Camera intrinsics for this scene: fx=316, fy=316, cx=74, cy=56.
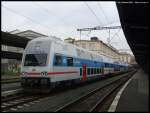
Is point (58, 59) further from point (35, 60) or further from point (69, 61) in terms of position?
Result: point (69, 61)

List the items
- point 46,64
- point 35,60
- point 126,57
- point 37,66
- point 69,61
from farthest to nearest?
1. point 126,57
2. point 69,61
3. point 35,60
4. point 37,66
5. point 46,64

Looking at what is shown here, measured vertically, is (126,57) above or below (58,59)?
above

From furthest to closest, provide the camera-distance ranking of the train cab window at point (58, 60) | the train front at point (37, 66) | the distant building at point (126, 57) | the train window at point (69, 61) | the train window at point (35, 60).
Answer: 1. the distant building at point (126, 57)
2. the train window at point (69, 61)
3. the train cab window at point (58, 60)
4. the train window at point (35, 60)
5. the train front at point (37, 66)

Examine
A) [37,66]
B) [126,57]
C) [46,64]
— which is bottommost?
[37,66]

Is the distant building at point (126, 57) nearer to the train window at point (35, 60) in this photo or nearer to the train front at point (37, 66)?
the train front at point (37, 66)

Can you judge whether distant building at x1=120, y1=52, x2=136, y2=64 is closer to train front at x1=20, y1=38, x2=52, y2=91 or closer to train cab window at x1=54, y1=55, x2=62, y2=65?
train cab window at x1=54, y1=55, x2=62, y2=65

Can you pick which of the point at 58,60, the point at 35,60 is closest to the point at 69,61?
the point at 58,60

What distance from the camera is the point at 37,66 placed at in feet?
56.3

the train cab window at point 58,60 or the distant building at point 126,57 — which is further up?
the distant building at point 126,57

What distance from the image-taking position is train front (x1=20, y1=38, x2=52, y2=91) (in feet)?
55.4

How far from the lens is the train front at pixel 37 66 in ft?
55.4

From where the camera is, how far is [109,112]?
11484 millimetres

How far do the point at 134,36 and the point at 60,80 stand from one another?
11.8 m

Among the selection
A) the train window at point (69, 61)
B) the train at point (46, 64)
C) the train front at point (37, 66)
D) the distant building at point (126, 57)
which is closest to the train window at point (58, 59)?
the train at point (46, 64)
